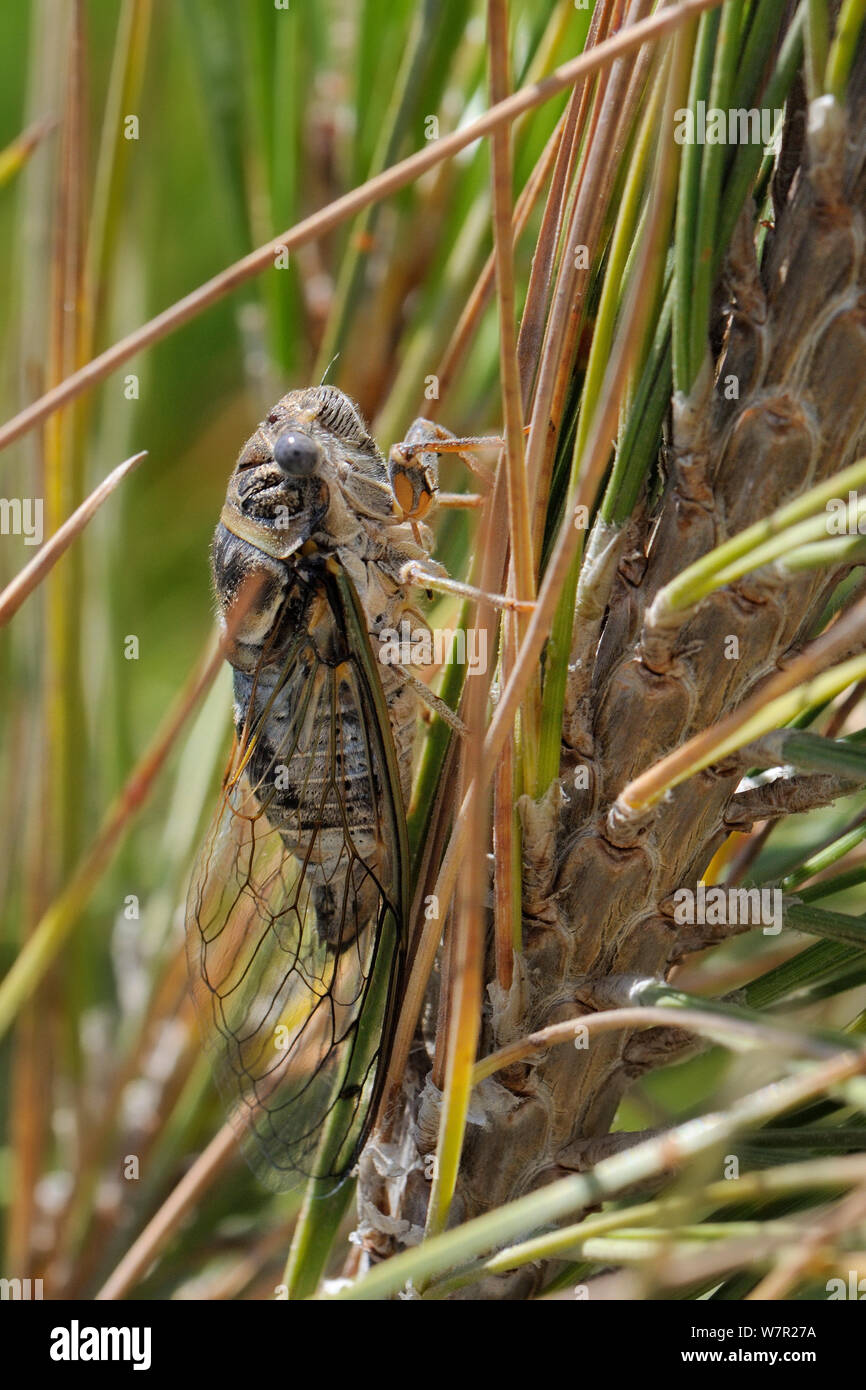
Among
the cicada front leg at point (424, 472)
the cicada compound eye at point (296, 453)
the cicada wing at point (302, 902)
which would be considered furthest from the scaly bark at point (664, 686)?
the cicada compound eye at point (296, 453)

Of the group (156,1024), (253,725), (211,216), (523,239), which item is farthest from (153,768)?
(211,216)

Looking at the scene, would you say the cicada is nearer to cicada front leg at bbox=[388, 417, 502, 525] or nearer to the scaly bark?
cicada front leg at bbox=[388, 417, 502, 525]

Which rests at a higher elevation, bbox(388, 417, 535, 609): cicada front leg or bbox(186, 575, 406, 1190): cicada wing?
bbox(388, 417, 535, 609): cicada front leg

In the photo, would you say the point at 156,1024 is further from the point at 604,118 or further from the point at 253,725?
the point at 604,118

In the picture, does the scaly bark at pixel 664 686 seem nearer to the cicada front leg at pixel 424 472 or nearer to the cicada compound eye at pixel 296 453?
the cicada front leg at pixel 424 472

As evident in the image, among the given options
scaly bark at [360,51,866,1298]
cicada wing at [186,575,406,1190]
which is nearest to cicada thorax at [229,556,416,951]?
cicada wing at [186,575,406,1190]

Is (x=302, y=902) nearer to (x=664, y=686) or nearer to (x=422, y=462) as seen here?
(x=422, y=462)

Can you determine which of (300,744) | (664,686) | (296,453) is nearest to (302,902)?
(300,744)

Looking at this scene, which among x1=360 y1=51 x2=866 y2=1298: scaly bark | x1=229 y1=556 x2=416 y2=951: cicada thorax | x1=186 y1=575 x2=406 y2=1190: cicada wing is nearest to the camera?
x1=360 y1=51 x2=866 y2=1298: scaly bark
